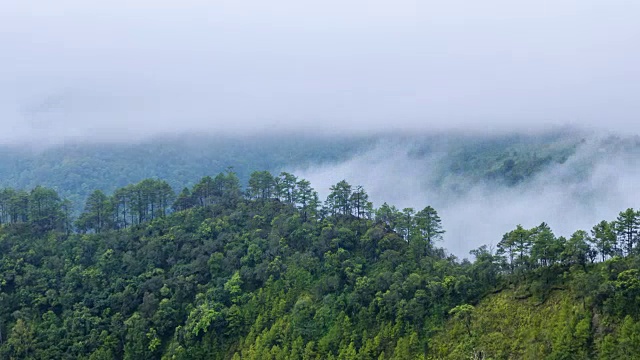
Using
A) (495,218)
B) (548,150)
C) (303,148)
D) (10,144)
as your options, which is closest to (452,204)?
(495,218)

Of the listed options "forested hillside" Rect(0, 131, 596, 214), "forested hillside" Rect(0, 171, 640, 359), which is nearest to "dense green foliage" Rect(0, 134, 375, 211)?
"forested hillside" Rect(0, 131, 596, 214)

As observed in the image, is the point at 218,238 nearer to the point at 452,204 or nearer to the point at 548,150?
the point at 452,204

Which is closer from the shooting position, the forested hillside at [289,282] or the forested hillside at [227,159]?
the forested hillside at [289,282]

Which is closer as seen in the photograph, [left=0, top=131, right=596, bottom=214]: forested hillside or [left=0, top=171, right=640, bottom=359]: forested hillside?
[left=0, top=171, right=640, bottom=359]: forested hillside

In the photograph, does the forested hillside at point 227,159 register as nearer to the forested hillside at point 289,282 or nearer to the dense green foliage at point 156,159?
the dense green foliage at point 156,159

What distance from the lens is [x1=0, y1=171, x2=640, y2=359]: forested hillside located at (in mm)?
52625

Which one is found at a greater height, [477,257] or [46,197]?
[46,197]

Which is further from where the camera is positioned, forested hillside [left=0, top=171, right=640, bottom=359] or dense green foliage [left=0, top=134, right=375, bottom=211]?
dense green foliage [left=0, top=134, right=375, bottom=211]

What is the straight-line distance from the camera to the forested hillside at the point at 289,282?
173ft

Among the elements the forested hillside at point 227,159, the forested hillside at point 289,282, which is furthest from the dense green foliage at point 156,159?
the forested hillside at point 289,282

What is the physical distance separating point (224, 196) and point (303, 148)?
3830 inches

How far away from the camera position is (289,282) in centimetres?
6912

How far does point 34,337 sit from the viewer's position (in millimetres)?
69000

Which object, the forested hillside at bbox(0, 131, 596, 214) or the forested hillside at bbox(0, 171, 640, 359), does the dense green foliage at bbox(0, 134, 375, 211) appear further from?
the forested hillside at bbox(0, 171, 640, 359)
